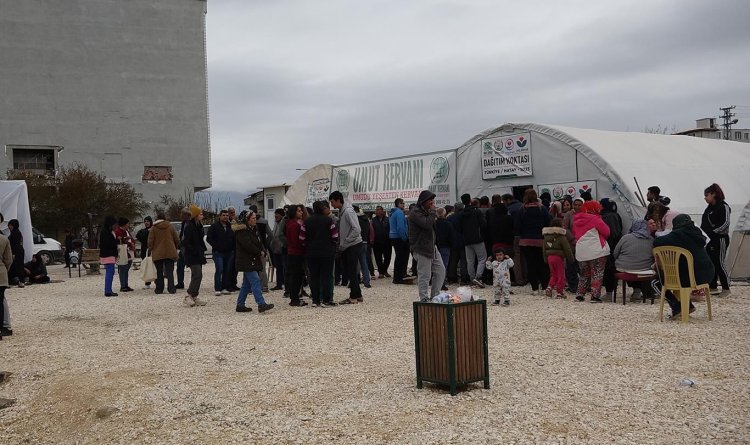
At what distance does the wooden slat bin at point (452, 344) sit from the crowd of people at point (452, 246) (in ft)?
14.4

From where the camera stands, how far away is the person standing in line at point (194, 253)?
1311cm

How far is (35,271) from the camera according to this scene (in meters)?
20.5

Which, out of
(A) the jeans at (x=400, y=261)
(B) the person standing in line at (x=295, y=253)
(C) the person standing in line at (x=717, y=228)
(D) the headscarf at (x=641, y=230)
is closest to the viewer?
(D) the headscarf at (x=641, y=230)

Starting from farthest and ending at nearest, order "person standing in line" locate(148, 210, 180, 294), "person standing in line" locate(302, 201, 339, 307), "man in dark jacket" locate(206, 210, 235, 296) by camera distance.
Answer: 1. "person standing in line" locate(148, 210, 180, 294)
2. "man in dark jacket" locate(206, 210, 235, 296)
3. "person standing in line" locate(302, 201, 339, 307)

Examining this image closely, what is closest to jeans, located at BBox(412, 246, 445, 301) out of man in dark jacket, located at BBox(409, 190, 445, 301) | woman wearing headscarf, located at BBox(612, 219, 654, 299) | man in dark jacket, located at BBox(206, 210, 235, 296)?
man in dark jacket, located at BBox(409, 190, 445, 301)

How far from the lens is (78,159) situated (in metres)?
61.5

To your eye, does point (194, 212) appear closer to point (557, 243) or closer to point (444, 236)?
point (444, 236)

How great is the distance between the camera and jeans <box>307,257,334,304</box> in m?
12.0

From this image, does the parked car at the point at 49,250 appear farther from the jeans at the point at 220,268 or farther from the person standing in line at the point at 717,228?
the person standing in line at the point at 717,228

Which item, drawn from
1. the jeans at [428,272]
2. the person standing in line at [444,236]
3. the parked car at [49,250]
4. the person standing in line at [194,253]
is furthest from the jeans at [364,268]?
the parked car at [49,250]

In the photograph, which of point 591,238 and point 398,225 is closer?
point 591,238

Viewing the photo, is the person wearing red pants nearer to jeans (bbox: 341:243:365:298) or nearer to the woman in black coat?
jeans (bbox: 341:243:365:298)

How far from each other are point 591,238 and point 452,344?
6025 millimetres

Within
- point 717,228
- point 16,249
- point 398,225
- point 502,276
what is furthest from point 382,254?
point 16,249
